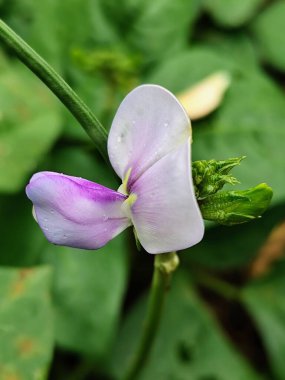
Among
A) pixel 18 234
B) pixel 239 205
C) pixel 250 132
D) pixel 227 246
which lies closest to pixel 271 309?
pixel 227 246

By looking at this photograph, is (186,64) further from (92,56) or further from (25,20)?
(25,20)

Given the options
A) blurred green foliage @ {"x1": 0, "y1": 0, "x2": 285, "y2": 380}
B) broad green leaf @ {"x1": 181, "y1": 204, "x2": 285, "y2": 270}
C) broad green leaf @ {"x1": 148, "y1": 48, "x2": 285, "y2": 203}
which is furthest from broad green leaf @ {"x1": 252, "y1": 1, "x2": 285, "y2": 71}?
broad green leaf @ {"x1": 181, "y1": 204, "x2": 285, "y2": 270}

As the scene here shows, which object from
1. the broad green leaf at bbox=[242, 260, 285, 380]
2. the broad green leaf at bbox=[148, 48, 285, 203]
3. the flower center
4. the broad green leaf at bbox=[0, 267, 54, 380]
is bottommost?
the broad green leaf at bbox=[242, 260, 285, 380]

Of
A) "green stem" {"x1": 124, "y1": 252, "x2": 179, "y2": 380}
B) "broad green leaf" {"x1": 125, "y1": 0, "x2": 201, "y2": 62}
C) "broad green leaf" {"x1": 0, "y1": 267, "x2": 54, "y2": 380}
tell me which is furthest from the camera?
"broad green leaf" {"x1": 125, "y1": 0, "x2": 201, "y2": 62}

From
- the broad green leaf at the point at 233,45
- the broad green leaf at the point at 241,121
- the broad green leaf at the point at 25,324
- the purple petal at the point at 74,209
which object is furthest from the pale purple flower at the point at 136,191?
the broad green leaf at the point at 233,45

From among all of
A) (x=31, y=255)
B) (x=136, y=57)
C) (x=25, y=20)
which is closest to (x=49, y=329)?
(x=31, y=255)

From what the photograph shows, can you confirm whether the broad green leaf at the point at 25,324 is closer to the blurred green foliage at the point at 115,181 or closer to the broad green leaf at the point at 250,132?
the blurred green foliage at the point at 115,181

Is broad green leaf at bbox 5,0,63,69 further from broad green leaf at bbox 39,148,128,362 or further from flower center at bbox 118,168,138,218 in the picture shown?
flower center at bbox 118,168,138,218
